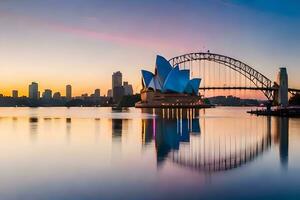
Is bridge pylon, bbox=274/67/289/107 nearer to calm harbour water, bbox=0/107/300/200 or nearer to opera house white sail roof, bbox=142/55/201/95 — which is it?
opera house white sail roof, bbox=142/55/201/95

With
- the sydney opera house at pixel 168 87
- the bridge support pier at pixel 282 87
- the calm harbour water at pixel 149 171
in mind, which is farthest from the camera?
the sydney opera house at pixel 168 87

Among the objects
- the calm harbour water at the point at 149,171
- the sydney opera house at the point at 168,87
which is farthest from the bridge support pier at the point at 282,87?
the calm harbour water at the point at 149,171

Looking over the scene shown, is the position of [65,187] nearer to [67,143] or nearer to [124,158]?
[124,158]

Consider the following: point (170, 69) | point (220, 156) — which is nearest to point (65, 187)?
point (220, 156)

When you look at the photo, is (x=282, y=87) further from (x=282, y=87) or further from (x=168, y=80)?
(x=168, y=80)

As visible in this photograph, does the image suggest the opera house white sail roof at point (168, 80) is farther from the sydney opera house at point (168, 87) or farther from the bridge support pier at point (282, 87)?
the bridge support pier at point (282, 87)

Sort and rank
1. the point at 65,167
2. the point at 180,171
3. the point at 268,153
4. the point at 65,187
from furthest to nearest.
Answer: the point at 268,153
the point at 65,167
the point at 180,171
the point at 65,187

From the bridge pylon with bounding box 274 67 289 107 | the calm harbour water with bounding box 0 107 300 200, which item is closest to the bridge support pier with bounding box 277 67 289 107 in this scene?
the bridge pylon with bounding box 274 67 289 107

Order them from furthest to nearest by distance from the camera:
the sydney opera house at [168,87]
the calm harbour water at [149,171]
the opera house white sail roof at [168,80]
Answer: the sydney opera house at [168,87] < the opera house white sail roof at [168,80] < the calm harbour water at [149,171]
